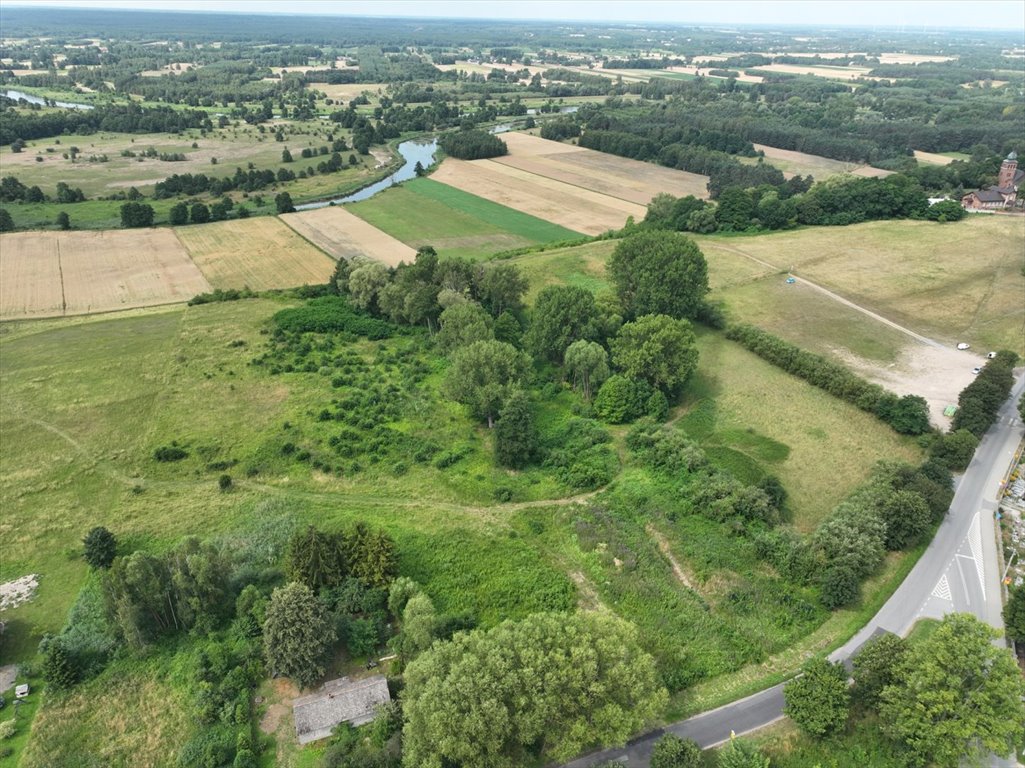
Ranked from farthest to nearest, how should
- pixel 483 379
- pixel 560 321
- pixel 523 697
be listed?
pixel 560 321
pixel 483 379
pixel 523 697

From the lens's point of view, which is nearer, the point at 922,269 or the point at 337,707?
the point at 337,707

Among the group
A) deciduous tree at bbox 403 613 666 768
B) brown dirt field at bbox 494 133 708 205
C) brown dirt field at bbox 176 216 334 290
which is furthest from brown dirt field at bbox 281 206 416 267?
deciduous tree at bbox 403 613 666 768

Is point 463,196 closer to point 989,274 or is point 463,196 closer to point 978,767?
point 989,274

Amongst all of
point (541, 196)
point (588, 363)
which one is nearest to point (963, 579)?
point (588, 363)

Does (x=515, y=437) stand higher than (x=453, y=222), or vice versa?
(x=453, y=222)

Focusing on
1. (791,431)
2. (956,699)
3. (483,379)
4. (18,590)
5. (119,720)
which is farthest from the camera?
(791,431)

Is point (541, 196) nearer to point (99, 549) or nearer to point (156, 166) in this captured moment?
point (156, 166)

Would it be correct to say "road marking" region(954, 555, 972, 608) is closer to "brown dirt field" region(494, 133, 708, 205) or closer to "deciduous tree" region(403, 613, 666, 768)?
"deciduous tree" region(403, 613, 666, 768)
